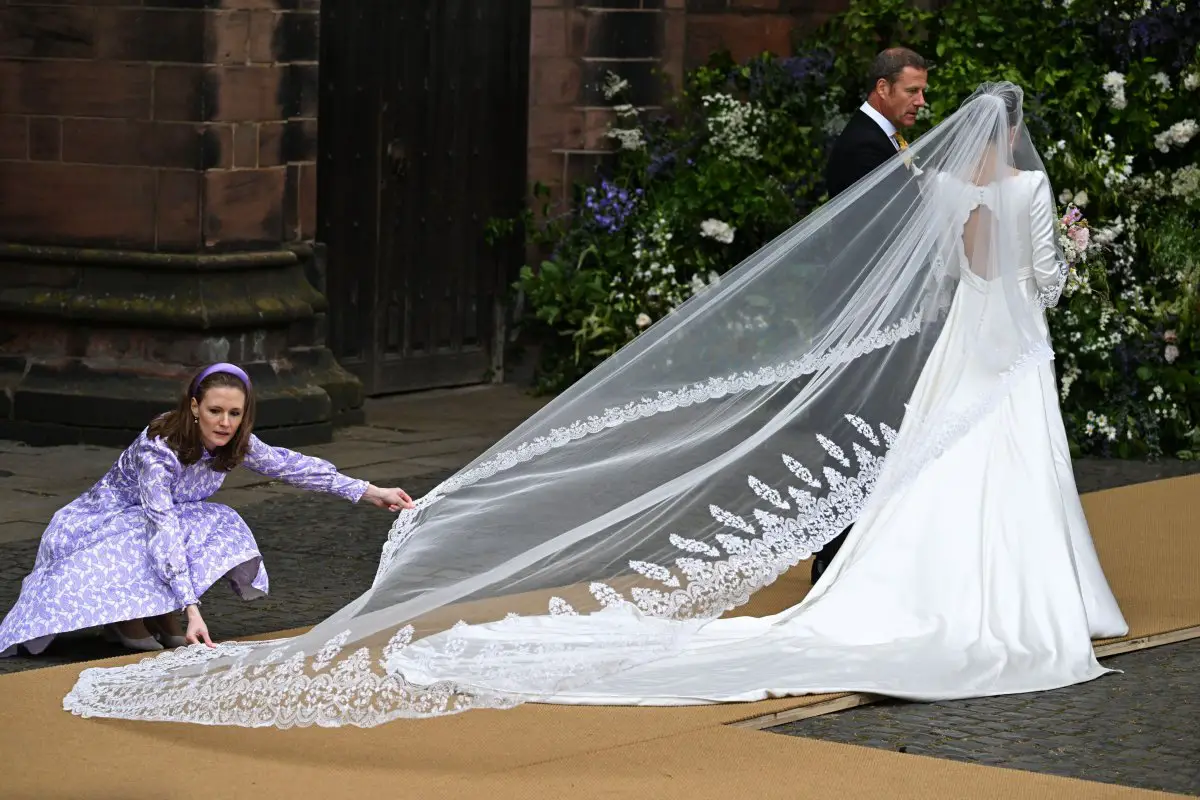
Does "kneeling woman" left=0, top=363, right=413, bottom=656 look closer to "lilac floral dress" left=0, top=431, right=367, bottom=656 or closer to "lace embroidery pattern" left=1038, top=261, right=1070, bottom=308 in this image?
"lilac floral dress" left=0, top=431, right=367, bottom=656

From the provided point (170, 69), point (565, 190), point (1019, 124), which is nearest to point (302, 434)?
point (170, 69)

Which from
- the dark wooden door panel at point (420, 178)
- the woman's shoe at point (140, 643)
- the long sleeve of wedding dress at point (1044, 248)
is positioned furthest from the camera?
the dark wooden door panel at point (420, 178)

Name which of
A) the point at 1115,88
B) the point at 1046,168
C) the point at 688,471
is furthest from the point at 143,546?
the point at 1115,88

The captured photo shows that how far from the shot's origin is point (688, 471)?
6480 mm

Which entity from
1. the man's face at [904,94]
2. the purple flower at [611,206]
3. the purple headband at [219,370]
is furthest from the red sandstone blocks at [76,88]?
the purple headband at [219,370]

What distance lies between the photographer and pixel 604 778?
5289 millimetres

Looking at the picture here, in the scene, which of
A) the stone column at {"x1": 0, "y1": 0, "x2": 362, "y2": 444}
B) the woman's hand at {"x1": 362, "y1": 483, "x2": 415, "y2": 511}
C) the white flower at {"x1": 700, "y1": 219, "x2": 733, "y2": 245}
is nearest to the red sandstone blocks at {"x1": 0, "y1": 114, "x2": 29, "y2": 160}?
the stone column at {"x1": 0, "y1": 0, "x2": 362, "y2": 444}

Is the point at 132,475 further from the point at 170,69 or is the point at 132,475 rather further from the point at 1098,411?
the point at 1098,411

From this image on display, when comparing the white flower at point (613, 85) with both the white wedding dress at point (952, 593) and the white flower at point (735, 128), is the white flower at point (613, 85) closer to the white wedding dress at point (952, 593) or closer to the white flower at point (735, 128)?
the white flower at point (735, 128)

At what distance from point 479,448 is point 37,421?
2184 millimetres

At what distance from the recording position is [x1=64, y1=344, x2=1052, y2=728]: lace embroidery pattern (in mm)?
5707

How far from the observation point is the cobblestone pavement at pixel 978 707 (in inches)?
223

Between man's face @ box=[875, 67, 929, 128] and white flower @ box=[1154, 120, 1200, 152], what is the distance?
448 centimetres

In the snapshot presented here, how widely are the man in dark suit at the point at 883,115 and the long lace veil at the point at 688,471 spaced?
490 millimetres
